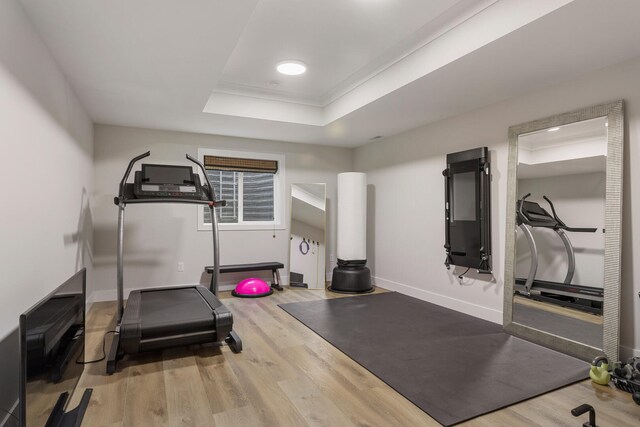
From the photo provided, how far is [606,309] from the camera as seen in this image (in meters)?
2.68

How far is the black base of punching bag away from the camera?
501 centimetres

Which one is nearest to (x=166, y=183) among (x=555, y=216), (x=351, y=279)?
(x=351, y=279)

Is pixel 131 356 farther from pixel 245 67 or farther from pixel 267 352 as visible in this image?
pixel 245 67

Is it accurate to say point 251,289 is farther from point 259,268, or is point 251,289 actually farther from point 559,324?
point 559,324

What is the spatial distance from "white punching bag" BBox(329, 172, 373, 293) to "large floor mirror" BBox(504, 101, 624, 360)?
206 centimetres

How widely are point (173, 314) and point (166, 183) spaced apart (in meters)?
1.41

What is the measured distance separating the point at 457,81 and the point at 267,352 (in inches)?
105

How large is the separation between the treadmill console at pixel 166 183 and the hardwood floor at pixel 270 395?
4.68 feet

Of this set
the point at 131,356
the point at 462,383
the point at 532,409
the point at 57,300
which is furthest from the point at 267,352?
the point at 532,409

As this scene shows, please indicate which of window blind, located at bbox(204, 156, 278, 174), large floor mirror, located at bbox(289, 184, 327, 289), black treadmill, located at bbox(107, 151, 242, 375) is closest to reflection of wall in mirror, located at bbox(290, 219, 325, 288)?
large floor mirror, located at bbox(289, 184, 327, 289)

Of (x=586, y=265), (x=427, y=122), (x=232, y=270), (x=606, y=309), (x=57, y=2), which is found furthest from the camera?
(x=232, y=270)

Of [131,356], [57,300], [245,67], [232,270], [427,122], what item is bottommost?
[131,356]

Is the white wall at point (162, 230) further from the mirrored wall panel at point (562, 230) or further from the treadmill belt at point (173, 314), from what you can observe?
the mirrored wall panel at point (562, 230)

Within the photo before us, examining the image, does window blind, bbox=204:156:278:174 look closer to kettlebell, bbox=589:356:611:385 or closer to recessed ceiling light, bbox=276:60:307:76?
recessed ceiling light, bbox=276:60:307:76
